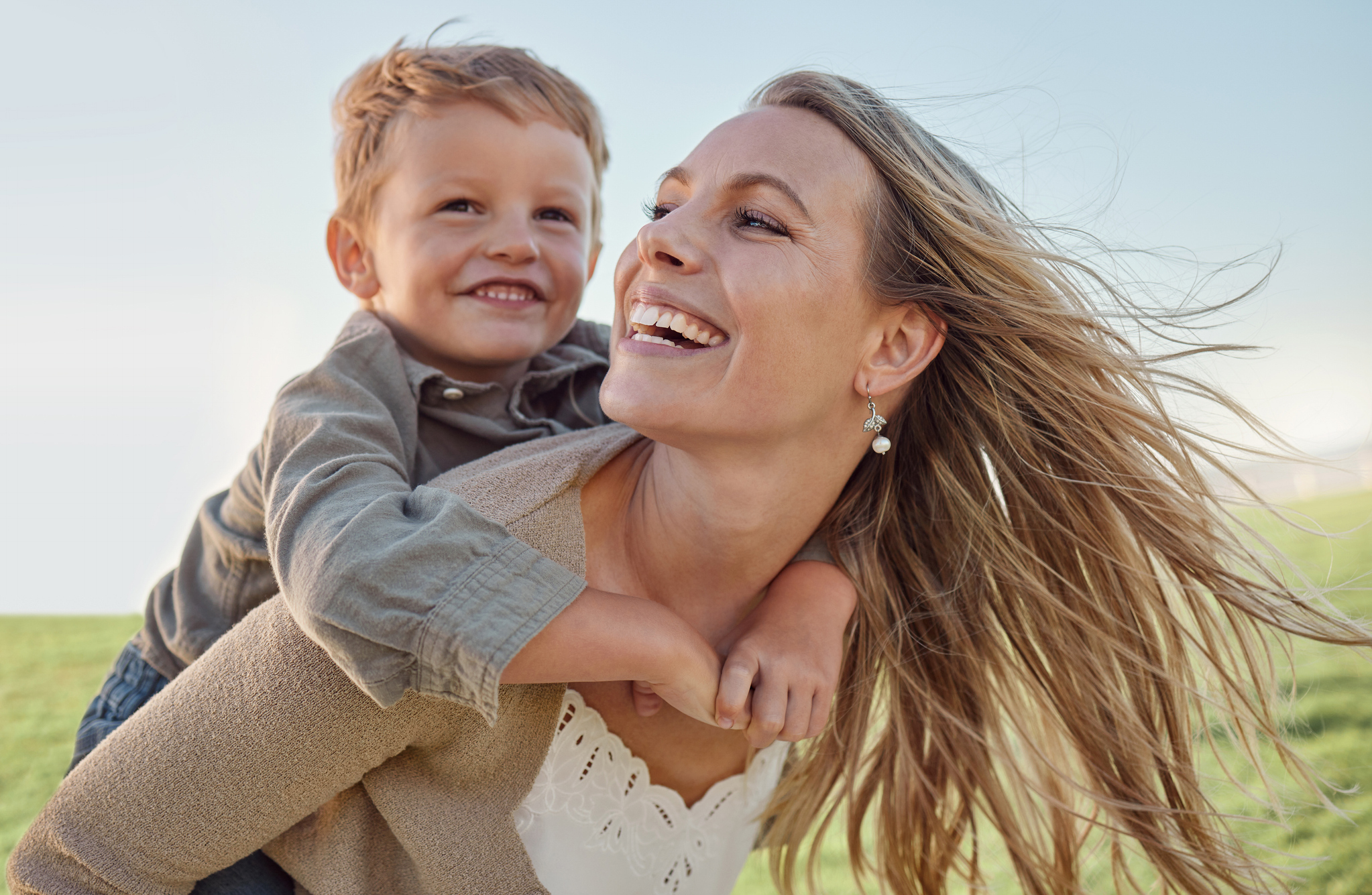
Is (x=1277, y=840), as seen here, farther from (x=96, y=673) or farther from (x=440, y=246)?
(x=96, y=673)

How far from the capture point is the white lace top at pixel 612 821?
2.07 meters

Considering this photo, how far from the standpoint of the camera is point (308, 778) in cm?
177

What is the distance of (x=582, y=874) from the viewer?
7.00ft

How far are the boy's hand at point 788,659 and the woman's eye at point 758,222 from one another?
0.79 m

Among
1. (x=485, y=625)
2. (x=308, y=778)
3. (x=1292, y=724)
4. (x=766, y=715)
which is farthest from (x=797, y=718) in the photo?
(x=1292, y=724)

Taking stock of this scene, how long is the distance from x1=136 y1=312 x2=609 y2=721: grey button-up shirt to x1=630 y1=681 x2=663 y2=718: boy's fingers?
0.48 meters

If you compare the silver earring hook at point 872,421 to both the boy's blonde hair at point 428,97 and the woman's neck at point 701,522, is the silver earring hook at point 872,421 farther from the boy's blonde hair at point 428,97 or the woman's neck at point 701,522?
the boy's blonde hair at point 428,97

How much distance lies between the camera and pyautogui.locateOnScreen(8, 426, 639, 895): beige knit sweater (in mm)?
1742

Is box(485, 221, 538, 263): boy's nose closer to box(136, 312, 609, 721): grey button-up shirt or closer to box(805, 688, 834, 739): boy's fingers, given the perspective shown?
box(136, 312, 609, 721): grey button-up shirt

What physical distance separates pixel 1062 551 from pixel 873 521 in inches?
18.8

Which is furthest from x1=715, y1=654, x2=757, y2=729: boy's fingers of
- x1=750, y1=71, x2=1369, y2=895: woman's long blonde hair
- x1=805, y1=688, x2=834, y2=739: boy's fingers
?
x1=750, y1=71, x2=1369, y2=895: woman's long blonde hair

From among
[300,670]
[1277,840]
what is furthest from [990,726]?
[1277,840]

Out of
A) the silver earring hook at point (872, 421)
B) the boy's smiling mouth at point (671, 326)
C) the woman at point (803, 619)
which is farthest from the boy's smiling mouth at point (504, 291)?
the silver earring hook at point (872, 421)

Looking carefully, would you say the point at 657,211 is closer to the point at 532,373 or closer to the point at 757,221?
the point at 757,221
